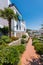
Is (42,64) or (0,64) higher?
(0,64)

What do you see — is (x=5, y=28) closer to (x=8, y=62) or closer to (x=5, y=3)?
(x=5, y=3)

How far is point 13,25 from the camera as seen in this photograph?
34562 millimetres

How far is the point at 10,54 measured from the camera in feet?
27.7

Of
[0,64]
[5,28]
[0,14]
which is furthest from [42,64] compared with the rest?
[5,28]

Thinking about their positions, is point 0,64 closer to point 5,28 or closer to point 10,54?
point 10,54

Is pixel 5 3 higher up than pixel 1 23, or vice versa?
pixel 5 3

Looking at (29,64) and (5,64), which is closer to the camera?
(5,64)

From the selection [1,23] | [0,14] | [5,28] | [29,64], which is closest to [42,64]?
[29,64]

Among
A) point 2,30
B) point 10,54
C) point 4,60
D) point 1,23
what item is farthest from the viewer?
point 1,23

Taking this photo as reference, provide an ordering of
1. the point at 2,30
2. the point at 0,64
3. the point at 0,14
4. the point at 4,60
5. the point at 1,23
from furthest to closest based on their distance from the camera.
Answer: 1. the point at 1,23
2. the point at 2,30
3. the point at 0,14
4. the point at 4,60
5. the point at 0,64

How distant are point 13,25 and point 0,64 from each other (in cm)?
2757

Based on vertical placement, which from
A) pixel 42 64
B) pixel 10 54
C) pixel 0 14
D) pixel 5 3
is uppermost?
pixel 5 3

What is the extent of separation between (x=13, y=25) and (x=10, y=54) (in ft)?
86.5

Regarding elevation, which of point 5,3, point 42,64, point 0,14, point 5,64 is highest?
point 5,3
